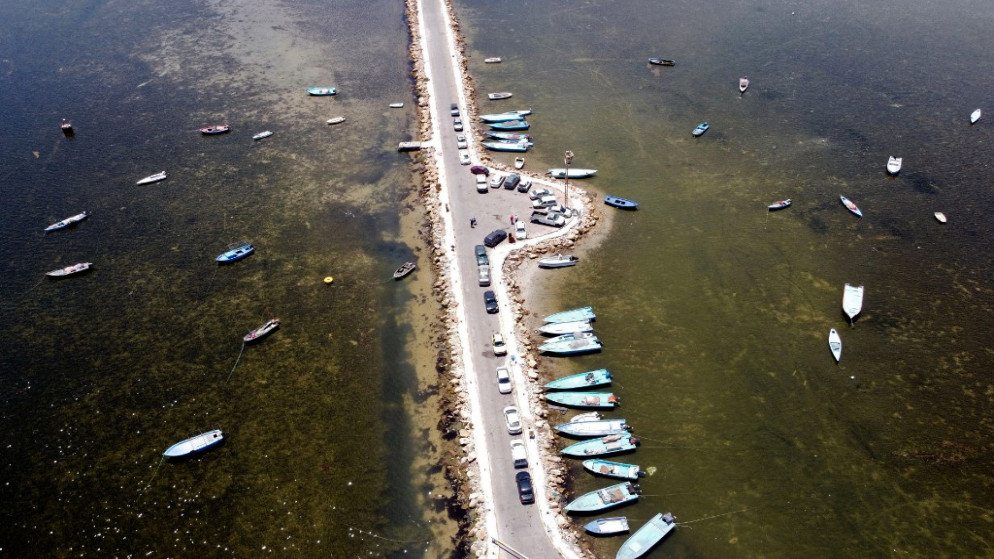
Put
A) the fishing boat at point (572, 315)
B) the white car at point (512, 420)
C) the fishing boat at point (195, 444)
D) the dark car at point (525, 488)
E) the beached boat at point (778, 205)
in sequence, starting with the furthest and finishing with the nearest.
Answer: the beached boat at point (778, 205)
the fishing boat at point (572, 315)
the fishing boat at point (195, 444)
the white car at point (512, 420)
the dark car at point (525, 488)

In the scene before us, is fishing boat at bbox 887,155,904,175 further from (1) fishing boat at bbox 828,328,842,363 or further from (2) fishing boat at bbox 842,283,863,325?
(1) fishing boat at bbox 828,328,842,363

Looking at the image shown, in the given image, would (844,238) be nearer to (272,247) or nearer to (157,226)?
(272,247)

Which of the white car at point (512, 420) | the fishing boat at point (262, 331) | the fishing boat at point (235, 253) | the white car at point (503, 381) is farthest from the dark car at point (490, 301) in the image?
the fishing boat at point (235, 253)

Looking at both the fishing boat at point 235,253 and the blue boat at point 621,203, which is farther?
the blue boat at point 621,203

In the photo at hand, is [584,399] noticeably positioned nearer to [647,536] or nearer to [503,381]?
[503,381]

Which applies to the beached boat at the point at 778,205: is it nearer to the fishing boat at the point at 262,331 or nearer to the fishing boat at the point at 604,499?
the fishing boat at the point at 604,499

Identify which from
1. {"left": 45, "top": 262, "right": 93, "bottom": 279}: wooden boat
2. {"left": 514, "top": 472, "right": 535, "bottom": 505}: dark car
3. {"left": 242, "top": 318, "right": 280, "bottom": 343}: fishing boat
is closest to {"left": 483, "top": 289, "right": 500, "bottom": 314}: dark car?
{"left": 514, "top": 472, "right": 535, "bottom": 505}: dark car
